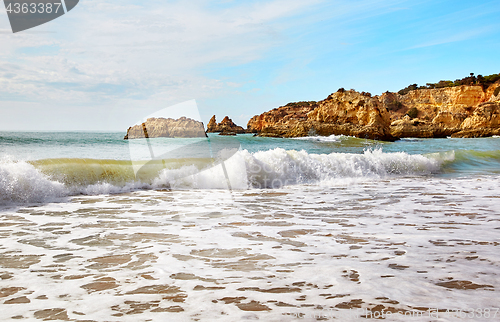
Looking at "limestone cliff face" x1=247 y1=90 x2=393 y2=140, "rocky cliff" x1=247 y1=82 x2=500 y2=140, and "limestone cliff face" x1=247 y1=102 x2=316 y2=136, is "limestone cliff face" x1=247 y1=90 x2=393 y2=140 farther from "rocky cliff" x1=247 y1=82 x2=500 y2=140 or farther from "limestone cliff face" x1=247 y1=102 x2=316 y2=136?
"limestone cliff face" x1=247 y1=102 x2=316 y2=136

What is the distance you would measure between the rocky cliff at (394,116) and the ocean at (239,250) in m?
25.6

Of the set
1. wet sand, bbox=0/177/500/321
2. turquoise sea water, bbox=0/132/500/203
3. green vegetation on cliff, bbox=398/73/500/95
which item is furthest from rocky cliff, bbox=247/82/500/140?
wet sand, bbox=0/177/500/321

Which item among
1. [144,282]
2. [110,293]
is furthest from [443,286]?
[110,293]

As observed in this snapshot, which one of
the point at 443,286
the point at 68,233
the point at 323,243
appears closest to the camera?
the point at 443,286

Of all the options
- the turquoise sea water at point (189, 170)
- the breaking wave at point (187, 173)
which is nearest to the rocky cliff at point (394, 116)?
the turquoise sea water at point (189, 170)

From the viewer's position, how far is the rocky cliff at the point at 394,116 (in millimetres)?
31891

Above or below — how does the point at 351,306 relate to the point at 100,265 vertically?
below

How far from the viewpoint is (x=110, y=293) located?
224cm

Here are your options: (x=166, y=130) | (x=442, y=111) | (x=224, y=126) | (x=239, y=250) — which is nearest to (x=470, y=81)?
(x=442, y=111)

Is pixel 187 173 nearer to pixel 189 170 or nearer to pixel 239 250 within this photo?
pixel 189 170

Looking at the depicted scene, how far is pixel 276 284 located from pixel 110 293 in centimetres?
117

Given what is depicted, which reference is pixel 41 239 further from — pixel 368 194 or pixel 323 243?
pixel 368 194

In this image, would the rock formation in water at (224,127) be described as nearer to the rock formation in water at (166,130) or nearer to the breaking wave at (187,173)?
the rock formation in water at (166,130)

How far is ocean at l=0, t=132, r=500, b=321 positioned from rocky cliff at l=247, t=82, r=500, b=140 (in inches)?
1008
